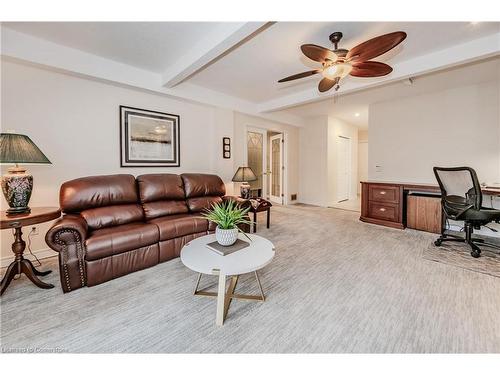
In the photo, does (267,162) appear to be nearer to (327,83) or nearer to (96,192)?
(327,83)

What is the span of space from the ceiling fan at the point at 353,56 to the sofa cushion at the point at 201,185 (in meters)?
2.24

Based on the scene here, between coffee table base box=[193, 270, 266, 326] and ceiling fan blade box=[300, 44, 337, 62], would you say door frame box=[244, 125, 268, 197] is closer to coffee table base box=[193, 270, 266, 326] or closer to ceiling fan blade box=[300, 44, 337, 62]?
ceiling fan blade box=[300, 44, 337, 62]

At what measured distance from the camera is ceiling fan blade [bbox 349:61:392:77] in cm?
215

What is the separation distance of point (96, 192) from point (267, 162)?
4296mm

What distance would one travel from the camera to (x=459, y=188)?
2.84 m

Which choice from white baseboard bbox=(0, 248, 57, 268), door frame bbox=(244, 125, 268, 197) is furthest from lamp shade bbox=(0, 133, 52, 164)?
door frame bbox=(244, 125, 268, 197)

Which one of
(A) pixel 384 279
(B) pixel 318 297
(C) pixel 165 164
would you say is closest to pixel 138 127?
(C) pixel 165 164

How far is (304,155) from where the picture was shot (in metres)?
6.44

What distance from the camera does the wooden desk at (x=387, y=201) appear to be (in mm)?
3819

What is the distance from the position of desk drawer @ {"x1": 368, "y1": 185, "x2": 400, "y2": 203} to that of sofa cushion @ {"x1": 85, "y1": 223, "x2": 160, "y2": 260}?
12.5ft

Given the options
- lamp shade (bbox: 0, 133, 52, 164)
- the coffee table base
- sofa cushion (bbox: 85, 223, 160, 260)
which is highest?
lamp shade (bbox: 0, 133, 52, 164)

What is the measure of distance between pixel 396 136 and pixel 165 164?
4509mm

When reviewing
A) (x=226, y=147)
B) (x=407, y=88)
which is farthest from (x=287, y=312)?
(x=407, y=88)

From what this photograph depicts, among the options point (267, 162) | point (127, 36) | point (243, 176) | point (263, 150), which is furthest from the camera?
point (267, 162)
